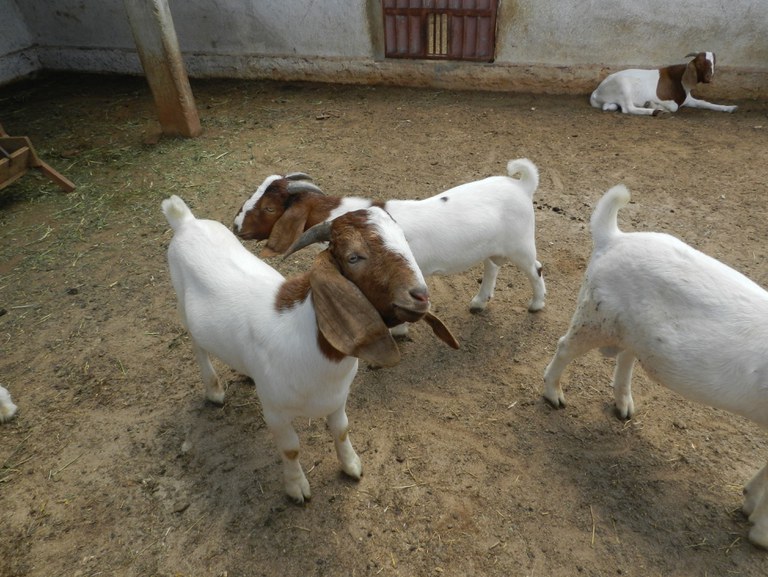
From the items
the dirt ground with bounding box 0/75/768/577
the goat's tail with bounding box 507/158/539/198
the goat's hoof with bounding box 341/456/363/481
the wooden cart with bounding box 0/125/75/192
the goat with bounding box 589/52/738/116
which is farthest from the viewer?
the goat with bounding box 589/52/738/116

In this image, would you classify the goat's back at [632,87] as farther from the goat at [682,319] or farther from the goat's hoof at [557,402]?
the goat's hoof at [557,402]

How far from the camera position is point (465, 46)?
7871mm

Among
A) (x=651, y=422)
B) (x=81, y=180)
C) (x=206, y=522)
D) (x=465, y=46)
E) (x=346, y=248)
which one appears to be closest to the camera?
(x=346, y=248)

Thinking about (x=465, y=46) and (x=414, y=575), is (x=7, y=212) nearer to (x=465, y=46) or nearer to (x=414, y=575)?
(x=414, y=575)

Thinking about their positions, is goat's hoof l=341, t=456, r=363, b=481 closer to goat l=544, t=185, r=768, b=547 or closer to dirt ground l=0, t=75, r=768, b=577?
dirt ground l=0, t=75, r=768, b=577

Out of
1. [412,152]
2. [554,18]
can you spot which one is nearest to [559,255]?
[412,152]

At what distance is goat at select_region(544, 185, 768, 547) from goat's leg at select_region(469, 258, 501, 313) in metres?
1.13

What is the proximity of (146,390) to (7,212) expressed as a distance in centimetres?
369

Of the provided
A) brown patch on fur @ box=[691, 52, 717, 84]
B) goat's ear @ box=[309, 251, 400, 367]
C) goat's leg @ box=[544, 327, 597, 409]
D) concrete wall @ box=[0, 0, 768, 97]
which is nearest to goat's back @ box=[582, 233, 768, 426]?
goat's leg @ box=[544, 327, 597, 409]

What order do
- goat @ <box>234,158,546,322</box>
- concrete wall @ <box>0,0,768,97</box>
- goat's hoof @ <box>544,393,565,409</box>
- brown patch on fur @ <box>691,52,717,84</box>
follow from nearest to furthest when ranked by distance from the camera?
goat's hoof @ <box>544,393,565,409</box> < goat @ <box>234,158,546,322</box> < brown patch on fur @ <box>691,52,717,84</box> < concrete wall @ <box>0,0,768,97</box>

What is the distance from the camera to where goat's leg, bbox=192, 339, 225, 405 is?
3.17 metres

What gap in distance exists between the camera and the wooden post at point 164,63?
625cm

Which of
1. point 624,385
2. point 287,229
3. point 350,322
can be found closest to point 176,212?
point 287,229

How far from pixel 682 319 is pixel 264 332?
1994mm
